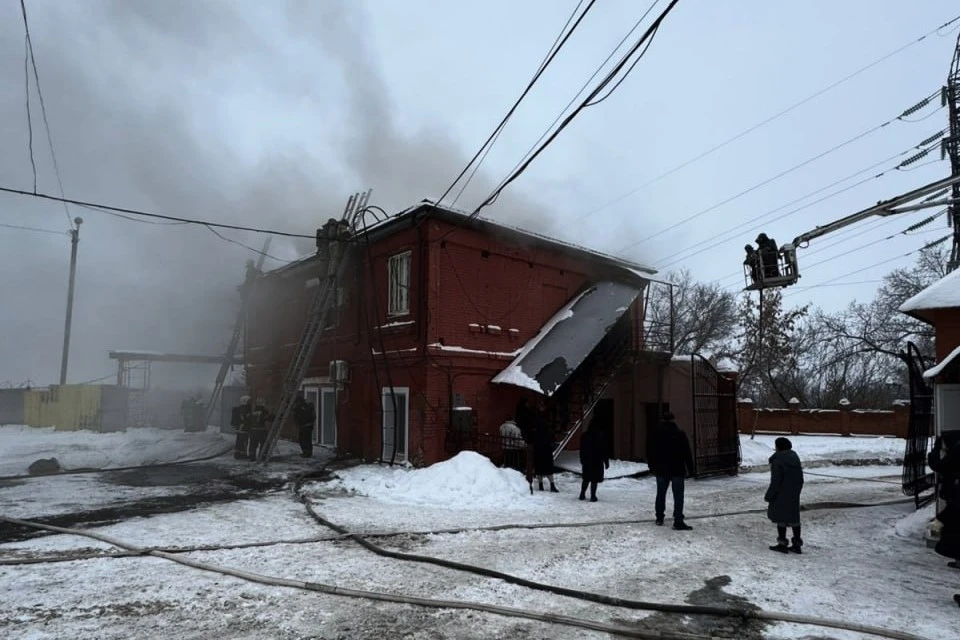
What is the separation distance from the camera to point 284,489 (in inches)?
482

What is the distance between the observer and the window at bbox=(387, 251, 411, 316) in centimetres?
1589

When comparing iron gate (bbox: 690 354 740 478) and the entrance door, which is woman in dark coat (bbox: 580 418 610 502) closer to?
the entrance door

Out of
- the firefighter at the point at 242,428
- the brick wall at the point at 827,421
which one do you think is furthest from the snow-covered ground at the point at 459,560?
the brick wall at the point at 827,421

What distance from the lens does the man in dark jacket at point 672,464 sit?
9258 mm

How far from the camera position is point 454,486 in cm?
1181

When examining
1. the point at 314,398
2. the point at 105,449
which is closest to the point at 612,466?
the point at 314,398

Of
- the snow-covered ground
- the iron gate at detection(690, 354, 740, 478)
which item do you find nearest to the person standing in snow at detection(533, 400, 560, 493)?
the snow-covered ground

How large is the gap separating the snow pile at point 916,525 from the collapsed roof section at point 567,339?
6913 mm

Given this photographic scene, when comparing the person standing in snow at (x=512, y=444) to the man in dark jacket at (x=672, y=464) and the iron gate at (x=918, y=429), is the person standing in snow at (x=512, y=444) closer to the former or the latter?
the man in dark jacket at (x=672, y=464)

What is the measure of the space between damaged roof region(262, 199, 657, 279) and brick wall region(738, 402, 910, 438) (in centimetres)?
1549

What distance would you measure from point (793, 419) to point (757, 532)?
2510cm

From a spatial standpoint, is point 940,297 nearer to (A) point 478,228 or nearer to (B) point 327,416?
(A) point 478,228

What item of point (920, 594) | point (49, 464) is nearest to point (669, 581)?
point (920, 594)

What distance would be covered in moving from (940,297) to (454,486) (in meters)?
8.52
